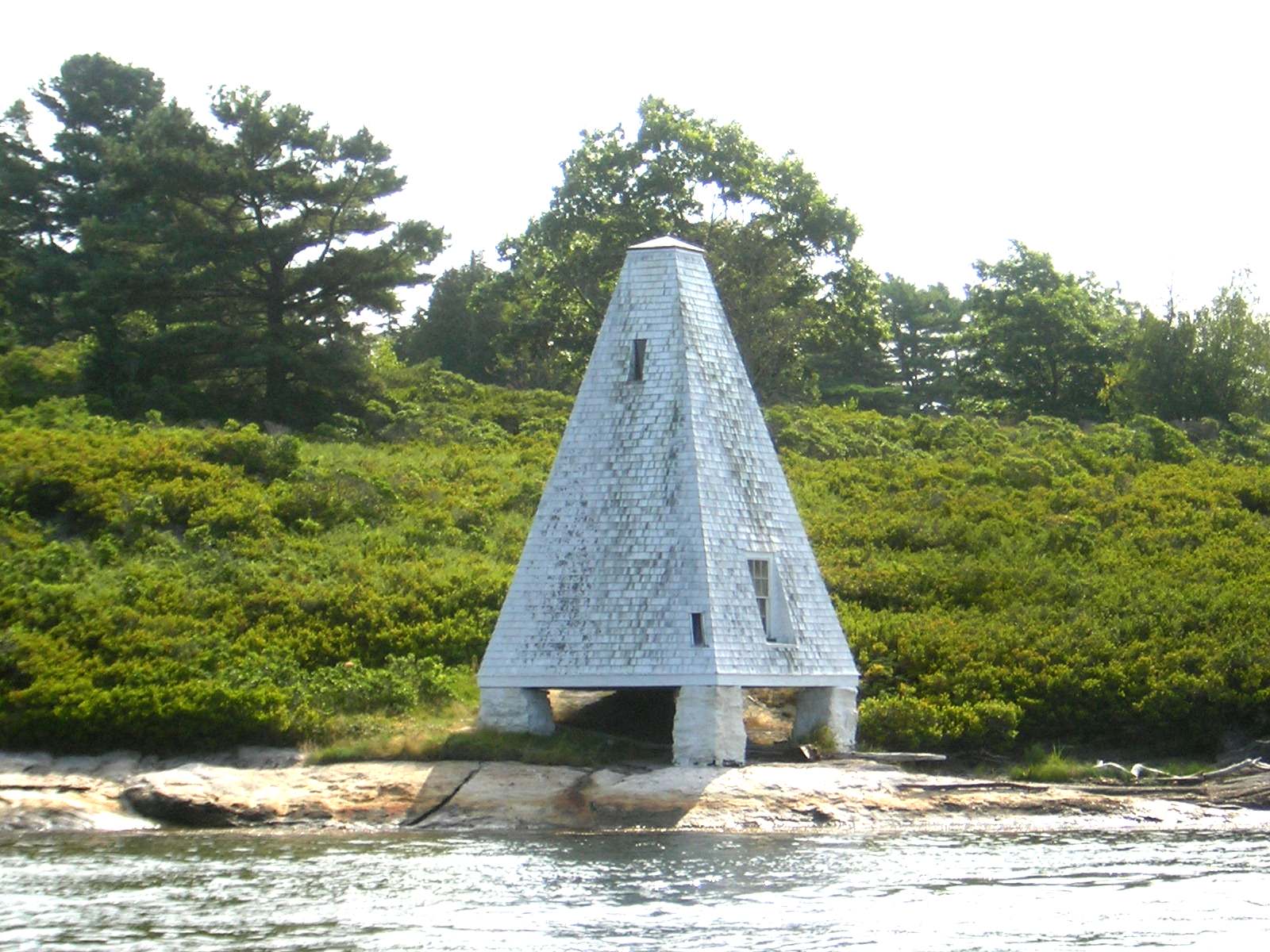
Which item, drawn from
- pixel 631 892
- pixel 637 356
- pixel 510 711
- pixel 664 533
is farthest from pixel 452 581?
pixel 631 892

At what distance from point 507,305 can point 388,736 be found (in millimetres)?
41335

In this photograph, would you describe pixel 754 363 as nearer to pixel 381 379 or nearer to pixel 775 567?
pixel 381 379

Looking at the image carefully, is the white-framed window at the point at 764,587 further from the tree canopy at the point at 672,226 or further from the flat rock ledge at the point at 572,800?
the tree canopy at the point at 672,226

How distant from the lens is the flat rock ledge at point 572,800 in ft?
80.5

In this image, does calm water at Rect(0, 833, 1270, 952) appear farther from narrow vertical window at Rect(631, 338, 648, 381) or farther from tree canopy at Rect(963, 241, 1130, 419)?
tree canopy at Rect(963, 241, 1130, 419)

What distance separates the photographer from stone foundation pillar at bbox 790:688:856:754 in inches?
1089

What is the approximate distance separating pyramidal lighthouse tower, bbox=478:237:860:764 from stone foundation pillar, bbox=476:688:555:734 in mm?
24

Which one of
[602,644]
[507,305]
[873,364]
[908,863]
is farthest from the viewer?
[873,364]

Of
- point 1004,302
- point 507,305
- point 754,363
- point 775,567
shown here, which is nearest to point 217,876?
point 775,567

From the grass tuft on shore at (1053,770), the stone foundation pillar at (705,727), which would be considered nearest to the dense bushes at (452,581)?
the grass tuft on shore at (1053,770)

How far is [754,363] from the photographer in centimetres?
5228

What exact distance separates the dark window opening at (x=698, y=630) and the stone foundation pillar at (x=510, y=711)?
2737 mm

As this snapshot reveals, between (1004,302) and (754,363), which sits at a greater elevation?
(1004,302)

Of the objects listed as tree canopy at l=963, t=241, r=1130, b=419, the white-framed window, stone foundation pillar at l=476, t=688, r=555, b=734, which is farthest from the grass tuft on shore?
tree canopy at l=963, t=241, r=1130, b=419
